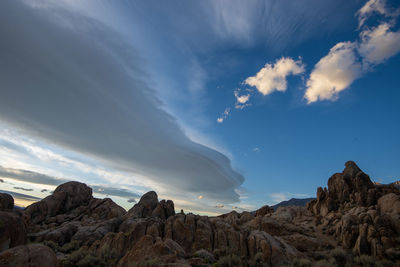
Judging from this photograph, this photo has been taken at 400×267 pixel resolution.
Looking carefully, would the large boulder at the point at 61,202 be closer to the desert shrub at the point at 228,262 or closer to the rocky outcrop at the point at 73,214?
the rocky outcrop at the point at 73,214

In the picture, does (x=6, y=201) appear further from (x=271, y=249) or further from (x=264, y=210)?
(x=264, y=210)

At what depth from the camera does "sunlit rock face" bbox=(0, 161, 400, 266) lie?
18906 millimetres

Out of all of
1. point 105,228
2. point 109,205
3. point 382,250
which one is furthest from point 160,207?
point 382,250

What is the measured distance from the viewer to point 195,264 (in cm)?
1752

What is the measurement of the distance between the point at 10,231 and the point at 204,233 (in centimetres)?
2728

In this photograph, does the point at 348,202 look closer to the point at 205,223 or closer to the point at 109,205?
the point at 205,223

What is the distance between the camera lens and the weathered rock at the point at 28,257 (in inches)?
468

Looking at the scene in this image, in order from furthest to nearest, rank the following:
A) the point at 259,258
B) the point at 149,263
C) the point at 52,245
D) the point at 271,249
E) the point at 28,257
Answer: the point at 52,245 → the point at 271,249 → the point at 259,258 → the point at 149,263 → the point at 28,257

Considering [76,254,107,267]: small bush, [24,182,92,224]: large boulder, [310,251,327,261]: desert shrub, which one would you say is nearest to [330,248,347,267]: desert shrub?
[310,251,327,261]: desert shrub

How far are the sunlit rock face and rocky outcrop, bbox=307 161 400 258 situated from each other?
5.3 inches

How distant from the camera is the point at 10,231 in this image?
18.9 meters

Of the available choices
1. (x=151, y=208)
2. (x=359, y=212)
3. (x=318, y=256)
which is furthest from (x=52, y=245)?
(x=359, y=212)

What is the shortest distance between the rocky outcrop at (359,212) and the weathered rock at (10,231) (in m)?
41.6

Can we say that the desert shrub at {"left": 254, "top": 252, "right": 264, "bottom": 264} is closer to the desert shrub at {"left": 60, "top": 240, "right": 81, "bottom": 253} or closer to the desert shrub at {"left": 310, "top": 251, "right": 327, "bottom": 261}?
the desert shrub at {"left": 310, "top": 251, "right": 327, "bottom": 261}
